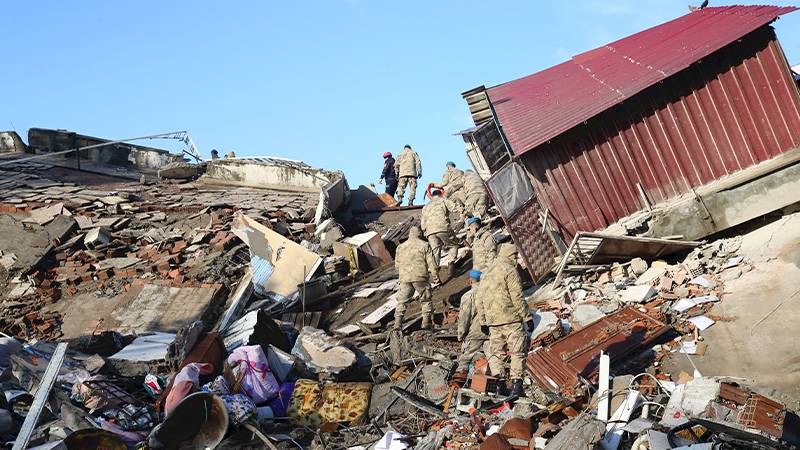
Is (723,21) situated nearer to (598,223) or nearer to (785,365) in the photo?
(598,223)

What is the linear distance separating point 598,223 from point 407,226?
467 centimetres

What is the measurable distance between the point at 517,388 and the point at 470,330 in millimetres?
1262

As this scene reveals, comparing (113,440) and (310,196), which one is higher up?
(310,196)

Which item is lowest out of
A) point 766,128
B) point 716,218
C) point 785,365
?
point 785,365

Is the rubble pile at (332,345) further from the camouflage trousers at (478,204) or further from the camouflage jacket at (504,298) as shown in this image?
the camouflage trousers at (478,204)

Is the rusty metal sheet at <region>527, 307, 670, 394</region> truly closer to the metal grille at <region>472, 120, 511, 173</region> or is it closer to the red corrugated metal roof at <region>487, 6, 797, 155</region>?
the red corrugated metal roof at <region>487, 6, 797, 155</region>

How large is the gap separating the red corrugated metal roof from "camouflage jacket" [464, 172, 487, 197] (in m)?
1.38

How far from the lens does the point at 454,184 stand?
14.5 metres

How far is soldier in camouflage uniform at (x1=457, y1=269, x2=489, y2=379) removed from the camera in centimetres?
847

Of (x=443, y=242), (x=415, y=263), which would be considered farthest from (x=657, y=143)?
(x=415, y=263)

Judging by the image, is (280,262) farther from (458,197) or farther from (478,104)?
(478,104)

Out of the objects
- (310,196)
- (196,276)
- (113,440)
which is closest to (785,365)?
(113,440)

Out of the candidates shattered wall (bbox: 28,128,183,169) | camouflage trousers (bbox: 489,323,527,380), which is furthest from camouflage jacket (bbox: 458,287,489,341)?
shattered wall (bbox: 28,128,183,169)

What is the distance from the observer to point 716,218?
33.5ft
